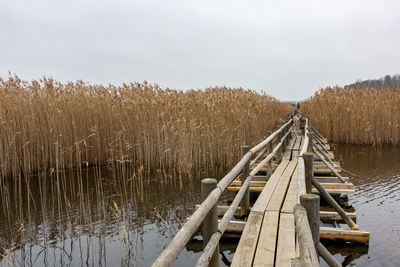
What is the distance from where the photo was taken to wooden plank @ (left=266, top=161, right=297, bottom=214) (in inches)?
Answer: 172

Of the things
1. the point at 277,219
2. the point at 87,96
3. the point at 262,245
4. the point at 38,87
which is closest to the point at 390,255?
the point at 277,219

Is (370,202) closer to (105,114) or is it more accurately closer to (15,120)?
(105,114)

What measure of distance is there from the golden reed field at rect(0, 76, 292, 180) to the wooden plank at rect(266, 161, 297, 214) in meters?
2.22

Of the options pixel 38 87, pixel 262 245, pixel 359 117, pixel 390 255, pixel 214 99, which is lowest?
pixel 390 255

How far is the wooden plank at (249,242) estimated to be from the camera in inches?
116

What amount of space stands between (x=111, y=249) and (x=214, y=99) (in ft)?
20.3

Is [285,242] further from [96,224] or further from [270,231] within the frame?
[96,224]

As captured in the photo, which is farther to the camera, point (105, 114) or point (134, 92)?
point (134, 92)

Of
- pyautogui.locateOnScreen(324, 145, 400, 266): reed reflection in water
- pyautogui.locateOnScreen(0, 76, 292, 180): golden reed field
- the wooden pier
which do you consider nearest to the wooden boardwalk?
the wooden pier

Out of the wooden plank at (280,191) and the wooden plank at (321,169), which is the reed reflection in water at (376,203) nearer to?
the wooden plank at (321,169)

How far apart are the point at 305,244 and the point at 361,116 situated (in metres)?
12.9

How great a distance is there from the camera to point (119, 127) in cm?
881

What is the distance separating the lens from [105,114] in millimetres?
8961

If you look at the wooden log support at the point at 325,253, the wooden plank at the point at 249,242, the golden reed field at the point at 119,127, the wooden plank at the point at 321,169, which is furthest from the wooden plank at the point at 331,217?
the golden reed field at the point at 119,127
